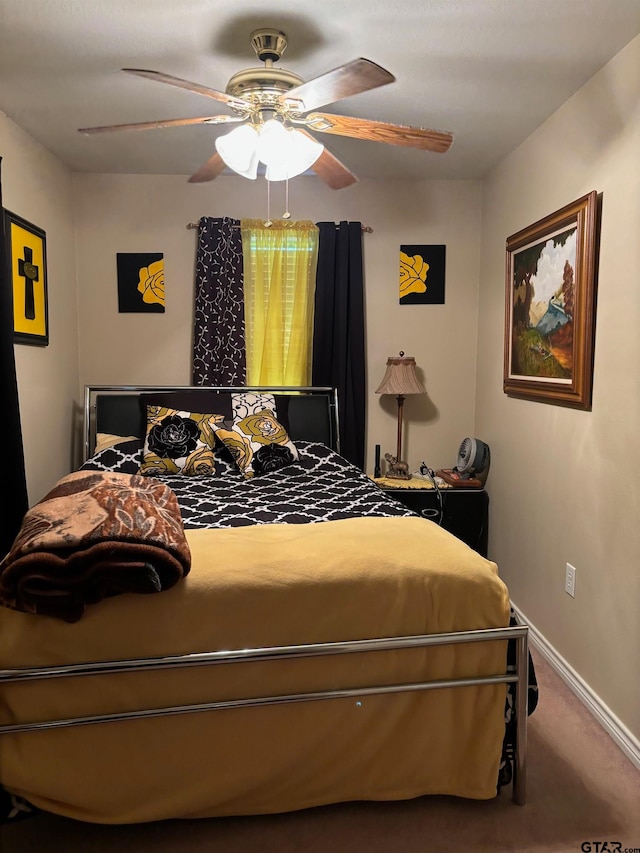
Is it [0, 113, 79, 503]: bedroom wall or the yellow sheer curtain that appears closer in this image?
[0, 113, 79, 503]: bedroom wall

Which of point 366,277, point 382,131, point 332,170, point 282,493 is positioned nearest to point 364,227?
point 366,277

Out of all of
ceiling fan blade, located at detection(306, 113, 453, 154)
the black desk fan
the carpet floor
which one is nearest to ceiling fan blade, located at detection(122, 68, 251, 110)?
ceiling fan blade, located at detection(306, 113, 453, 154)

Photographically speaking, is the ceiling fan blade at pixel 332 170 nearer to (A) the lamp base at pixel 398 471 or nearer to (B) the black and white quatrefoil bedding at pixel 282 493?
(B) the black and white quatrefoil bedding at pixel 282 493

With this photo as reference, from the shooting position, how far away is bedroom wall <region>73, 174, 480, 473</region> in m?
3.71

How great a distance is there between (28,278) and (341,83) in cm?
198

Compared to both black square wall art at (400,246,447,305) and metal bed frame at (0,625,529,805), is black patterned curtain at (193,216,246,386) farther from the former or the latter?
metal bed frame at (0,625,529,805)

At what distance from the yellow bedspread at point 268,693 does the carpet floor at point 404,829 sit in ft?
0.28

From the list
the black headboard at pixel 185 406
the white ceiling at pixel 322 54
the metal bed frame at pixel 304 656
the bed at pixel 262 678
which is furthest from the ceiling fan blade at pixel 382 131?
the black headboard at pixel 185 406

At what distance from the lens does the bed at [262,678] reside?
1.51 metres

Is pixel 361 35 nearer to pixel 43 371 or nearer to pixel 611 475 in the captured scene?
pixel 611 475

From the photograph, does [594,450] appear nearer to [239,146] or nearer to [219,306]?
[239,146]

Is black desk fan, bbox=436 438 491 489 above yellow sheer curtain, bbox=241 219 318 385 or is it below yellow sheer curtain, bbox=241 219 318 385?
below

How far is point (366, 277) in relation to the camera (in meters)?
3.86

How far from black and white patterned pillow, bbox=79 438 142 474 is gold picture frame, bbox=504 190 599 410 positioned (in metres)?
2.02
